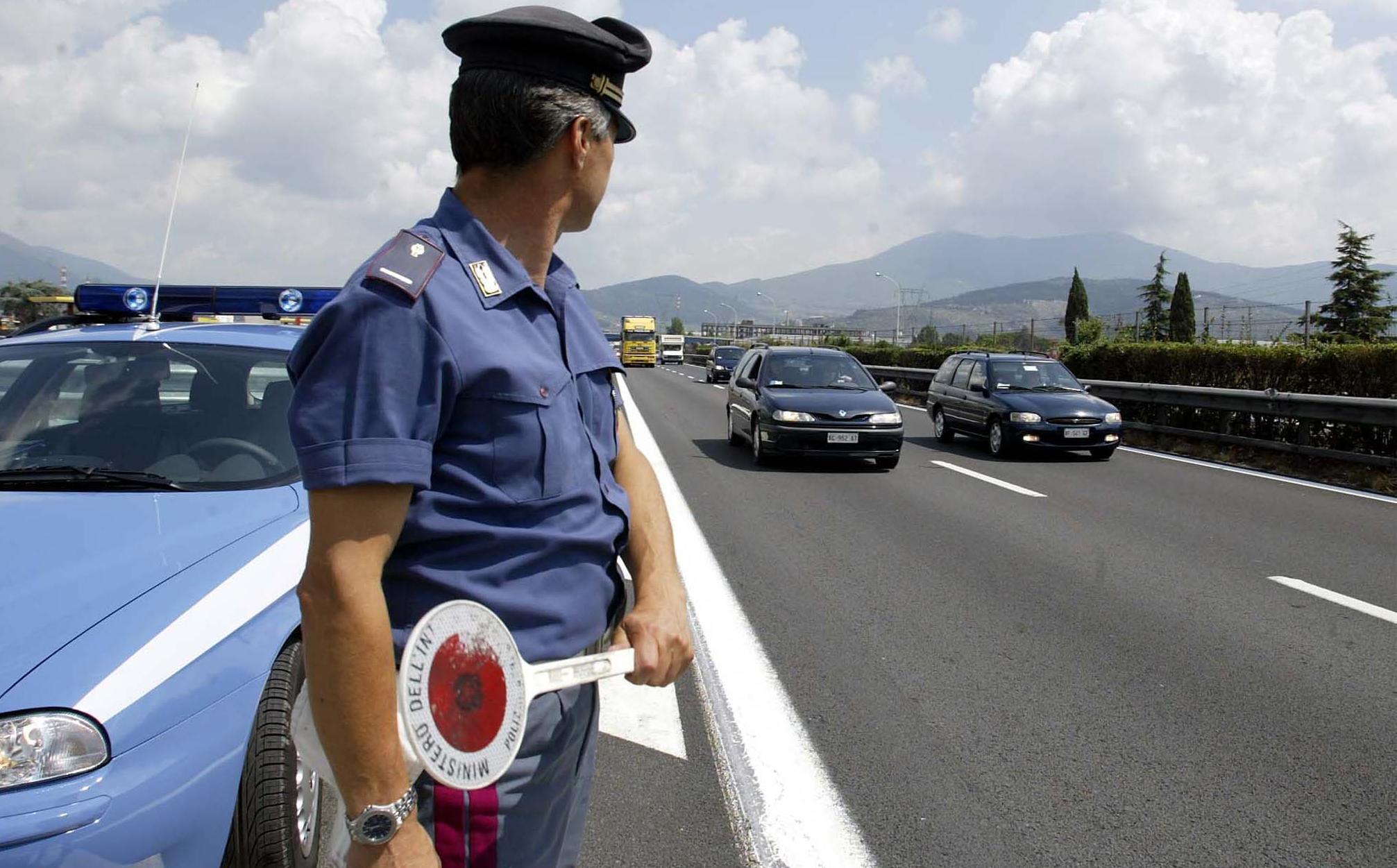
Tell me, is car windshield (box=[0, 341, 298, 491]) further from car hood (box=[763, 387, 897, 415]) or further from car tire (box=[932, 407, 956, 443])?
car tire (box=[932, 407, 956, 443])

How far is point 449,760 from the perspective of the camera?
4.05 ft

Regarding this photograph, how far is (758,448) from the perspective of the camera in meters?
13.2

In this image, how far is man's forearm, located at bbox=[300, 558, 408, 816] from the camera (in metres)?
1.29

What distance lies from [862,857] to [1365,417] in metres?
11.8

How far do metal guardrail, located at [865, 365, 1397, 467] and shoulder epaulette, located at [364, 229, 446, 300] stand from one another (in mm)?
13207

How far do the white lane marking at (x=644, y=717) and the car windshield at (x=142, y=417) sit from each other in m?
1.58

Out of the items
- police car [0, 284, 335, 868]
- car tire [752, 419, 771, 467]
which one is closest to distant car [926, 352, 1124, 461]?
car tire [752, 419, 771, 467]

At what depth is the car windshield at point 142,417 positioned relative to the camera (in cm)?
347

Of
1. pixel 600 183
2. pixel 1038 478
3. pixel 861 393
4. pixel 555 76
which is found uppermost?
pixel 555 76

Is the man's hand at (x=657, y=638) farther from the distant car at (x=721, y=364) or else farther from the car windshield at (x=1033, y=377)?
the distant car at (x=721, y=364)

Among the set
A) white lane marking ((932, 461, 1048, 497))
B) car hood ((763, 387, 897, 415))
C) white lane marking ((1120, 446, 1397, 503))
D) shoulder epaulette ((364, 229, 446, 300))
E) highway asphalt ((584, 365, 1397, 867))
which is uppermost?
shoulder epaulette ((364, 229, 446, 300))

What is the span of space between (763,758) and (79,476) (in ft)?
8.44

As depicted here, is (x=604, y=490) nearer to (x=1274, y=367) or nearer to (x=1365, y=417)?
(x=1365, y=417)

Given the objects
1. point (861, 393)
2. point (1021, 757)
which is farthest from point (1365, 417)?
point (1021, 757)
